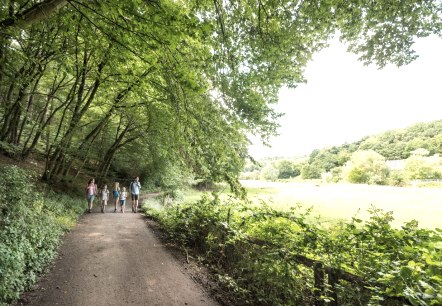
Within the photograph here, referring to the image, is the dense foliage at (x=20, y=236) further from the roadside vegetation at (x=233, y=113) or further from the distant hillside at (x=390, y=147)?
the distant hillside at (x=390, y=147)

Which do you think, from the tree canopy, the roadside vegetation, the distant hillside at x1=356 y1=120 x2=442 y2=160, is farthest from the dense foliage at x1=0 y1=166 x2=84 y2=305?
the distant hillside at x1=356 y1=120 x2=442 y2=160

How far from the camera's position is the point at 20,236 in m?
5.03

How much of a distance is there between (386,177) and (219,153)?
87.5 meters

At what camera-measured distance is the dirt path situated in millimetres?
4422

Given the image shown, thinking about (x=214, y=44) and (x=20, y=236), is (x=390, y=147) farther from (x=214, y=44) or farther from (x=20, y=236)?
(x=20, y=236)

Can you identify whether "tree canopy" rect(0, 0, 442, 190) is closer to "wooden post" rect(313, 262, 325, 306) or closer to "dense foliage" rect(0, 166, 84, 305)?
"wooden post" rect(313, 262, 325, 306)

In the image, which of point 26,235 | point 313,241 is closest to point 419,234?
point 313,241

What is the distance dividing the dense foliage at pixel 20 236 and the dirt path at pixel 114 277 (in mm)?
284

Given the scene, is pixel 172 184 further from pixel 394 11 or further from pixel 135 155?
pixel 394 11

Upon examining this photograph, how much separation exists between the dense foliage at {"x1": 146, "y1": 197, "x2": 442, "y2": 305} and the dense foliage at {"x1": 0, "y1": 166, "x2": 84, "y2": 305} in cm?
369

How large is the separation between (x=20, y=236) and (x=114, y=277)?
204cm

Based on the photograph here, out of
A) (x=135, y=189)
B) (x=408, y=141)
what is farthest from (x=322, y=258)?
(x=408, y=141)

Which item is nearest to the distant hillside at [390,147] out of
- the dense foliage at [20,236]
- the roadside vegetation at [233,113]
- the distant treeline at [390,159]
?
the distant treeline at [390,159]

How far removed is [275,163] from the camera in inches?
5645
